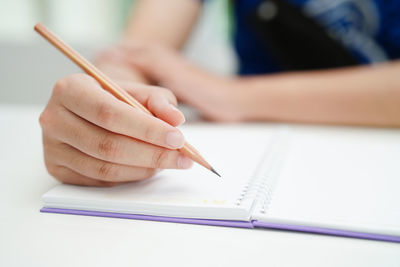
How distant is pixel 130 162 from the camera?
406 mm

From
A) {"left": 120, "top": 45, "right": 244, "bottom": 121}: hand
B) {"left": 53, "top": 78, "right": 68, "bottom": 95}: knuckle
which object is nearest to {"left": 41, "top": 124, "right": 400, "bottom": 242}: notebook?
{"left": 53, "top": 78, "right": 68, "bottom": 95}: knuckle

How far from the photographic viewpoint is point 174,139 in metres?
0.38

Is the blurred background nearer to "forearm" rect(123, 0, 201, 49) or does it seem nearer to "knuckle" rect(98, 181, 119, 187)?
"forearm" rect(123, 0, 201, 49)

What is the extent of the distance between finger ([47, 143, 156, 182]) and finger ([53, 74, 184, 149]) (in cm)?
5

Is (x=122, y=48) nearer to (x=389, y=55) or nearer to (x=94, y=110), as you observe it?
(x=94, y=110)

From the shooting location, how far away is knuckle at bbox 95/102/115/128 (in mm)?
381

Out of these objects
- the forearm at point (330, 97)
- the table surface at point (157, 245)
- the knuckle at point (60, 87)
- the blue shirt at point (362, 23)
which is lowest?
the table surface at point (157, 245)

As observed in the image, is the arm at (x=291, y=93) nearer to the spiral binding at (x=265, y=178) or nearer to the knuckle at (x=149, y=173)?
the spiral binding at (x=265, y=178)

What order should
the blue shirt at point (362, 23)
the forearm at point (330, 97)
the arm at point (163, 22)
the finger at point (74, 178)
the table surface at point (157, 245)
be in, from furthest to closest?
the arm at point (163, 22) < the blue shirt at point (362, 23) < the forearm at point (330, 97) < the finger at point (74, 178) < the table surface at point (157, 245)

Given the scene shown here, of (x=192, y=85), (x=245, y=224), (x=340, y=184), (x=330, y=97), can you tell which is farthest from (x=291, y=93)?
(x=245, y=224)

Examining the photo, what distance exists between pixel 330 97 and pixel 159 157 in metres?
0.45

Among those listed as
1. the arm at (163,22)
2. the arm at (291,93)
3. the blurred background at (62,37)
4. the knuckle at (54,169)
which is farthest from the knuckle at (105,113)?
the blurred background at (62,37)

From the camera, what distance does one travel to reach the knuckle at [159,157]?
0.40 m

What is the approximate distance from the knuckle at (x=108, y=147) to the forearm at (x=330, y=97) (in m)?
0.43
